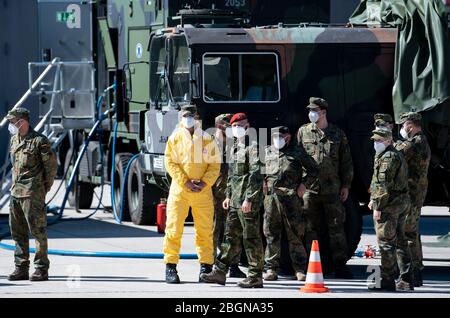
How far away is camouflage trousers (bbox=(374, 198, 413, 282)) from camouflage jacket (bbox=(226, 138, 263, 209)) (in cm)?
126

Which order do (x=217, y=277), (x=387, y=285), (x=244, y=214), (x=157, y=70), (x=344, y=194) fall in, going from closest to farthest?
(x=387, y=285) < (x=244, y=214) < (x=217, y=277) < (x=344, y=194) < (x=157, y=70)

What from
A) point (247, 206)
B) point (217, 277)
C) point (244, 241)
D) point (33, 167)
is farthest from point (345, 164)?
point (33, 167)

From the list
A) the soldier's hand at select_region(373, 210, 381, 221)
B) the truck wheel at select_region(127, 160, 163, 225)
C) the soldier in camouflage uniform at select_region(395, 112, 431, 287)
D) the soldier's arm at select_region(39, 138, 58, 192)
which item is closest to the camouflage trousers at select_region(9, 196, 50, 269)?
the soldier's arm at select_region(39, 138, 58, 192)

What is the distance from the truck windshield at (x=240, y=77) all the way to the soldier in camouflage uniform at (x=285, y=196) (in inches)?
53.5

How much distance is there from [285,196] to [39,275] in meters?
2.70

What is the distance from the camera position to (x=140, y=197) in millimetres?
20141

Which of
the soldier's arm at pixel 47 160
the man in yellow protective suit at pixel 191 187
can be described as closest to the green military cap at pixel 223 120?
the man in yellow protective suit at pixel 191 187

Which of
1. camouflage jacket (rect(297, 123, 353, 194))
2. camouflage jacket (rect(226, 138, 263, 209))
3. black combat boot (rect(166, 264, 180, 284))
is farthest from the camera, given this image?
camouflage jacket (rect(297, 123, 353, 194))

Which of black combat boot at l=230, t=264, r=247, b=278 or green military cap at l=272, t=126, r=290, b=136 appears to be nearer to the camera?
green military cap at l=272, t=126, r=290, b=136

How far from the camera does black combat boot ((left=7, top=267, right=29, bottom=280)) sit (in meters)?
14.1

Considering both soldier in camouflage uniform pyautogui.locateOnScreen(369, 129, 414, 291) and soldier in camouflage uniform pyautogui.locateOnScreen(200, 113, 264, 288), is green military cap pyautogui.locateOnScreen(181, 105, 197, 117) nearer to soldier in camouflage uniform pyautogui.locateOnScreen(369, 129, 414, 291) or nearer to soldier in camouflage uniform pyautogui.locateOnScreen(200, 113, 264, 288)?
soldier in camouflage uniform pyautogui.locateOnScreen(200, 113, 264, 288)

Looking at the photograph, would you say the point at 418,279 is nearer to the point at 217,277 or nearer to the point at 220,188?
the point at 217,277

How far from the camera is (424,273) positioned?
15.2m

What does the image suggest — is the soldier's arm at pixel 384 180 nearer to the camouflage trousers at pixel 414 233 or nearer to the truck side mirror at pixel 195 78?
the camouflage trousers at pixel 414 233
